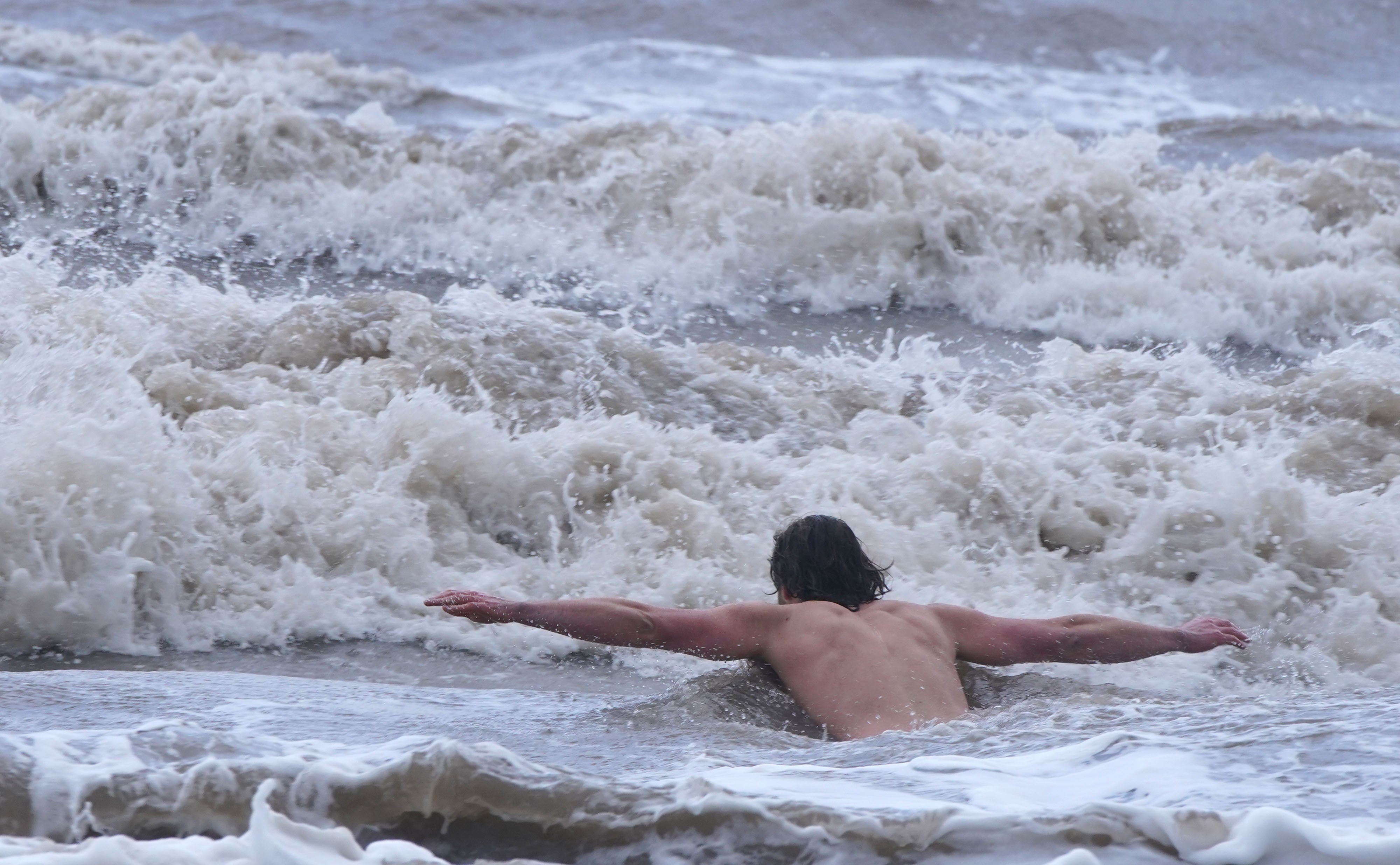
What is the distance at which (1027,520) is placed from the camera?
5.46m

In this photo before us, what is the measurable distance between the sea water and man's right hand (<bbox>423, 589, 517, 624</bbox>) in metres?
0.25

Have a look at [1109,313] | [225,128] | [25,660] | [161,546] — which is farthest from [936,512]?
[225,128]

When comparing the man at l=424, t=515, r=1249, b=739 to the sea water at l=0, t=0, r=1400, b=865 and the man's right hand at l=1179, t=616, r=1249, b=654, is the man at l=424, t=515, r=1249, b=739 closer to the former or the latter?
the man's right hand at l=1179, t=616, r=1249, b=654

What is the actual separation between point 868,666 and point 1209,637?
942 millimetres

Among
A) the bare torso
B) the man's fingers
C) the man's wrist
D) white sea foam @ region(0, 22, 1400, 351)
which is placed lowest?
the bare torso

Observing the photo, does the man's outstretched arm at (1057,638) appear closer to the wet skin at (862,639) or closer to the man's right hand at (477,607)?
the wet skin at (862,639)

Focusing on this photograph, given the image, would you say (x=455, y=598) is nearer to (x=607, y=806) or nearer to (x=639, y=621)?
(x=639, y=621)

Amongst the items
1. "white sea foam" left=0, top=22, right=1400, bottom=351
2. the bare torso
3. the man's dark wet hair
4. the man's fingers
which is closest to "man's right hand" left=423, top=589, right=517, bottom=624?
the man's fingers

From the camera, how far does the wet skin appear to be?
356 cm

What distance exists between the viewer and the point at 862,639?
12.3 ft

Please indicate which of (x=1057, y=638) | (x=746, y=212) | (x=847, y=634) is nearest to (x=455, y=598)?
(x=847, y=634)

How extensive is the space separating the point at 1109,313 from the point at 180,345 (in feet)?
17.5

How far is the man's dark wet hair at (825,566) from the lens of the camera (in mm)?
3990

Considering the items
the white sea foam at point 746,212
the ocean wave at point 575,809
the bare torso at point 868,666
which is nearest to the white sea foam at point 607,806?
the ocean wave at point 575,809
